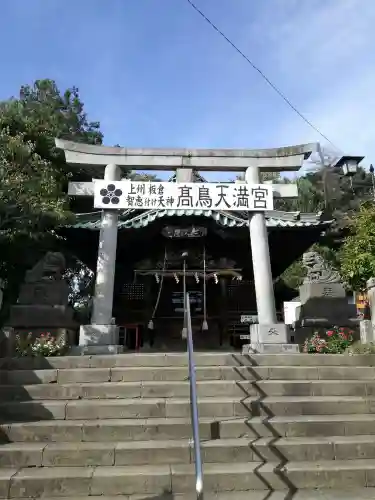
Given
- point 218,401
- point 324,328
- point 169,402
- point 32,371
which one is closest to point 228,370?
point 218,401

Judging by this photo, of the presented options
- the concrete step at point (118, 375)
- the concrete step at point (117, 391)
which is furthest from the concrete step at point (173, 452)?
→ the concrete step at point (118, 375)

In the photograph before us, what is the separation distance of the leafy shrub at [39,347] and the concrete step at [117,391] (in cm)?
143

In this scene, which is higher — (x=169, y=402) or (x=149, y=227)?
(x=149, y=227)

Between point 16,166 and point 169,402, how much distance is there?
22.9 ft

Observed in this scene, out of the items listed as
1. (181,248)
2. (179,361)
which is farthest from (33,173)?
(179,361)

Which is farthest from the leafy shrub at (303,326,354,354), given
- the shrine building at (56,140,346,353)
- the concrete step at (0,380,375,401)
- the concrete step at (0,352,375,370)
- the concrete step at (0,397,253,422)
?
the concrete step at (0,397,253,422)

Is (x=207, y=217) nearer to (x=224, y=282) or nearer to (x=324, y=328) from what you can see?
(x=224, y=282)

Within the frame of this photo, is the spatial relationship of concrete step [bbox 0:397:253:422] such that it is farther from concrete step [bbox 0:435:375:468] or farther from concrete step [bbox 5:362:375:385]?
concrete step [bbox 5:362:375:385]

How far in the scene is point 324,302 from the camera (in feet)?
36.9

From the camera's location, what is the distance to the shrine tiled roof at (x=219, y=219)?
12180 mm

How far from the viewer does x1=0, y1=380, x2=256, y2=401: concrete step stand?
21.8 ft

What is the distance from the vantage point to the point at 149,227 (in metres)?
13.0

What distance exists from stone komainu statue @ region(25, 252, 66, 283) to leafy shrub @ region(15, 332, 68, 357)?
1908 mm

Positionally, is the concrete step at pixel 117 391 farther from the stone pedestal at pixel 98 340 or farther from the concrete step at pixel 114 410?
the stone pedestal at pixel 98 340
